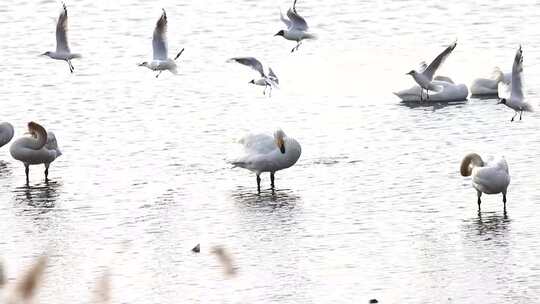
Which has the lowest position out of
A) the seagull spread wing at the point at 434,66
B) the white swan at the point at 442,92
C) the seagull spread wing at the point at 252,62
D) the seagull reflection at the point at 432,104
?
the seagull reflection at the point at 432,104

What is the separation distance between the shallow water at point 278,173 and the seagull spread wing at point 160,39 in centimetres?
139

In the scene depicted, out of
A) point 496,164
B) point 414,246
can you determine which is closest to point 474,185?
point 496,164

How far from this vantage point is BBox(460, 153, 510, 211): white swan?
20500mm

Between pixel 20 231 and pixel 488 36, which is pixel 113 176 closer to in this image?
pixel 20 231

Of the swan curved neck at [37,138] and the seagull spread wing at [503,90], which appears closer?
the swan curved neck at [37,138]

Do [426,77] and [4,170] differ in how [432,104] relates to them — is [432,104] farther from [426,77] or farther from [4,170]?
[4,170]

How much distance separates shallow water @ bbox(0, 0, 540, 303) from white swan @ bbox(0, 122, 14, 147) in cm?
36

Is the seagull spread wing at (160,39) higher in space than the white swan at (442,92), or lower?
higher

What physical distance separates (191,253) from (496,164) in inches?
167

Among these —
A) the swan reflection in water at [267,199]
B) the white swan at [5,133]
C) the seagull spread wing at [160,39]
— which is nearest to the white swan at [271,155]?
the swan reflection in water at [267,199]

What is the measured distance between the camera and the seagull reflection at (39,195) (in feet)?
72.4

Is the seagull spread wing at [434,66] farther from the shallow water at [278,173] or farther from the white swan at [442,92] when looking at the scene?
the shallow water at [278,173]

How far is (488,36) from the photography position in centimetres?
3562

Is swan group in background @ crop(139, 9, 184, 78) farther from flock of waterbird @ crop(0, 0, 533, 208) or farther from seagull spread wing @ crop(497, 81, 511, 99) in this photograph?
seagull spread wing @ crop(497, 81, 511, 99)
